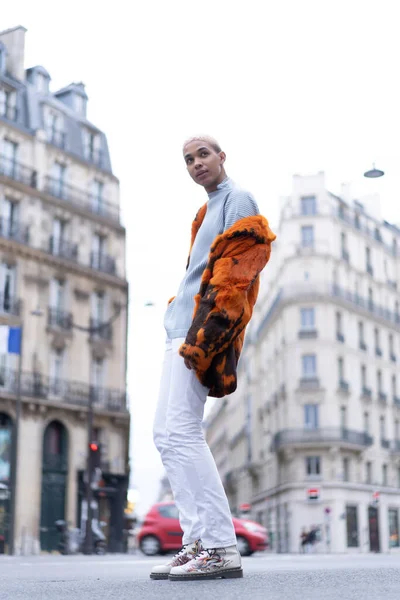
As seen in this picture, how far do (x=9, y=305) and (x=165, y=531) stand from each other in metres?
15.4

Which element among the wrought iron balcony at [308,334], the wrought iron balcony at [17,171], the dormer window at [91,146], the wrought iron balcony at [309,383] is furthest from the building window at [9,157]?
the wrought iron balcony at [308,334]

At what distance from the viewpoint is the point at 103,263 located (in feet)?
140

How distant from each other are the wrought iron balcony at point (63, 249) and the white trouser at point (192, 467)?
3612 cm

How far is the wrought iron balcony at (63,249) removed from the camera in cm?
4028

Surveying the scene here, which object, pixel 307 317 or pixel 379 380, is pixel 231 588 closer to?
pixel 307 317

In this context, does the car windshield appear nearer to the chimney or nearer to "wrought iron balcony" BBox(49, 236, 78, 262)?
"wrought iron balcony" BBox(49, 236, 78, 262)

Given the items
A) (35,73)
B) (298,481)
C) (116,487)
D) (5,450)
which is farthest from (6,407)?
(298,481)

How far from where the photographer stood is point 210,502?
4344mm

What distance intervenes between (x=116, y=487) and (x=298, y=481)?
1926cm

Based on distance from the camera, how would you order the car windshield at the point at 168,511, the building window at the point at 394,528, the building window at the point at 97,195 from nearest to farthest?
the car windshield at the point at 168,511 < the building window at the point at 97,195 < the building window at the point at 394,528

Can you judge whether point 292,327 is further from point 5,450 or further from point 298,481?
point 5,450

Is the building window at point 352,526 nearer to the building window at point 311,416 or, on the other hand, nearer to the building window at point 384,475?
the building window at point 384,475

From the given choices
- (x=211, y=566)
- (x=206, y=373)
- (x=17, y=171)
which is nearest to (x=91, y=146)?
(x=17, y=171)

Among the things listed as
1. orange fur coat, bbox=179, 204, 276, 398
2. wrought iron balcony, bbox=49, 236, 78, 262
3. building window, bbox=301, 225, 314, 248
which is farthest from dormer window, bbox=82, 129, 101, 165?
orange fur coat, bbox=179, 204, 276, 398
